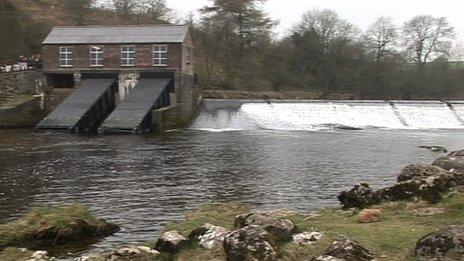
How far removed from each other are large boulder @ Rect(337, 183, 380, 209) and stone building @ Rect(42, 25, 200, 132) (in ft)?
99.6

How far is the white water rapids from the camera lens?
132 ft

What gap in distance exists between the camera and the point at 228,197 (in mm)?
15547

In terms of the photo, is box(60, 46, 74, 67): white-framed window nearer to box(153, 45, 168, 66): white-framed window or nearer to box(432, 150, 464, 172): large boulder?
box(153, 45, 168, 66): white-framed window

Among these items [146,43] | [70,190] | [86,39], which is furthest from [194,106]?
[70,190]

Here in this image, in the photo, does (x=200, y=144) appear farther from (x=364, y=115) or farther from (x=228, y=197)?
(x=364, y=115)

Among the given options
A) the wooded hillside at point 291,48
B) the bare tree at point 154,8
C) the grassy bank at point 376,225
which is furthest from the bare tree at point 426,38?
the grassy bank at point 376,225

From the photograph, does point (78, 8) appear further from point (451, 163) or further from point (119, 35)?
point (451, 163)

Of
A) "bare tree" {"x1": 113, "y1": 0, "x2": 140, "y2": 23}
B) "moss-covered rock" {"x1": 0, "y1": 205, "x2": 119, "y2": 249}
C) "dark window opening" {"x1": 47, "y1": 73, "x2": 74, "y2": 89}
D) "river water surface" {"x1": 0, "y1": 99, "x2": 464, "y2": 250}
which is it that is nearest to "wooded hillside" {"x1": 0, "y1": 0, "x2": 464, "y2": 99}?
"bare tree" {"x1": 113, "y1": 0, "x2": 140, "y2": 23}

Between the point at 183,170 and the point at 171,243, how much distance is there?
11.9m

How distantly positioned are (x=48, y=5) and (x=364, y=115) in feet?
177

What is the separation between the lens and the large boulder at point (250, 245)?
7.55 m

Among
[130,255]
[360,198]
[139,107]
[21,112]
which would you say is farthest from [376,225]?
[21,112]

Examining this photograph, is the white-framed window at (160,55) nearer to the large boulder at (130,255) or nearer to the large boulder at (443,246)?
the large boulder at (130,255)

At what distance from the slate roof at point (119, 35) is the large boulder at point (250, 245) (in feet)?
119
